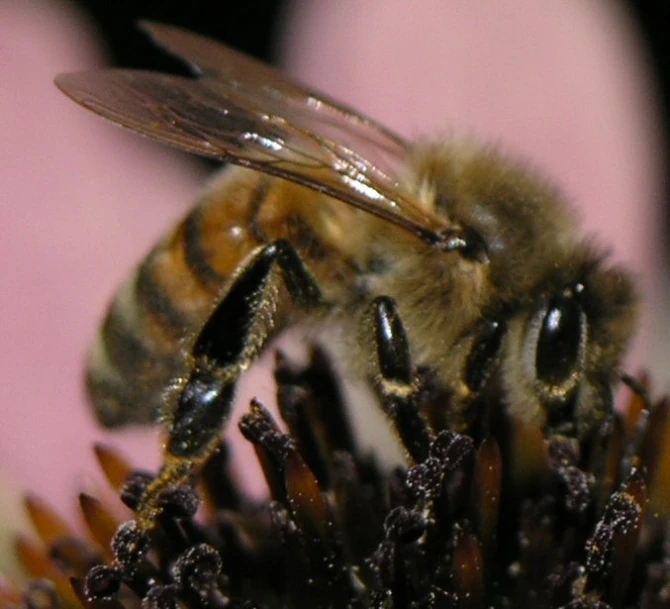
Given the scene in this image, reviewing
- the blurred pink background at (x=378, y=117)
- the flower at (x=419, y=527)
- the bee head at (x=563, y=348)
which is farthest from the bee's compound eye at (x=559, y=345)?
the blurred pink background at (x=378, y=117)

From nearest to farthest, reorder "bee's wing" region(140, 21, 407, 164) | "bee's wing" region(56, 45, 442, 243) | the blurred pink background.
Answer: "bee's wing" region(56, 45, 442, 243) < "bee's wing" region(140, 21, 407, 164) < the blurred pink background

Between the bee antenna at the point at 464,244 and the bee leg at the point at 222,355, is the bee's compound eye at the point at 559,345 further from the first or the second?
the bee leg at the point at 222,355

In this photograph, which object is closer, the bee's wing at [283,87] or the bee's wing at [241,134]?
the bee's wing at [241,134]

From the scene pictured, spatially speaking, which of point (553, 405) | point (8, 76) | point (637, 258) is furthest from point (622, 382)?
point (8, 76)

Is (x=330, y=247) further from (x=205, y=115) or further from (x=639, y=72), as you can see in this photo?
(x=639, y=72)

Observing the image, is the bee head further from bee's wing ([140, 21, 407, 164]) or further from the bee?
bee's wing ([140, 21, 407, 164])

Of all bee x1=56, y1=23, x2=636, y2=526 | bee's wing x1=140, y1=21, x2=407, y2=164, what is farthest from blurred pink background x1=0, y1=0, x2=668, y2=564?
bee x1=56, y1=23, x2=636, y2=526

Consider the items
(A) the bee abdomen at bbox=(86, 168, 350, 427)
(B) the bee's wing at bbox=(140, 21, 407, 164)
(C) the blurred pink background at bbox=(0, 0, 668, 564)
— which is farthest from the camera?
(C) the blurred pink background at bbox=(0, 0, 668, 564)
